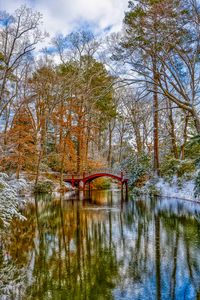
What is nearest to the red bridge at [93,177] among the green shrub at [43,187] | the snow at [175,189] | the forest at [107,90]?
the forest at [107,90]

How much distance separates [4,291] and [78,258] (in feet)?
5.71

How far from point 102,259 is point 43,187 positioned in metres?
16.2

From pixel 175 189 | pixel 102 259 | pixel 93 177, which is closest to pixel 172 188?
pixel 175 189

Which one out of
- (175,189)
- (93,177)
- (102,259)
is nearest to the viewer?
(102,259)

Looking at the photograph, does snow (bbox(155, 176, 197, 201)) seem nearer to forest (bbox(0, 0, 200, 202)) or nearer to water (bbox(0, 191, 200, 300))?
forest (bbox(0, 0, 200, 202))

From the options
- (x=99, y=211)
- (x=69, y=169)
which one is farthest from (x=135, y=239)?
(x=69, y=169)

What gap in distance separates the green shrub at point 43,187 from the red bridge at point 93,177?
309 cm

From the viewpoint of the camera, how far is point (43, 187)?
2133cm

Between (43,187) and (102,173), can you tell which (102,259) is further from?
(102,173)

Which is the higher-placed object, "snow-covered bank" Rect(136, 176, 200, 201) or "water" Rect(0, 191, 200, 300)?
"snow-covered bank" Rect(136, 176, 200, 201)

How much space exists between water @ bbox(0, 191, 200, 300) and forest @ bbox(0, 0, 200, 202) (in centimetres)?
451

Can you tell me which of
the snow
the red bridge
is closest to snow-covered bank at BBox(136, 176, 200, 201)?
the snow

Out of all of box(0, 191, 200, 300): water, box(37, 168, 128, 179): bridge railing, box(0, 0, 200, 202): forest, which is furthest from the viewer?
box(37, 168, 128, 179): bridge railing

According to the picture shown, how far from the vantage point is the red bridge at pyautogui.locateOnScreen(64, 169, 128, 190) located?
22.3 m
